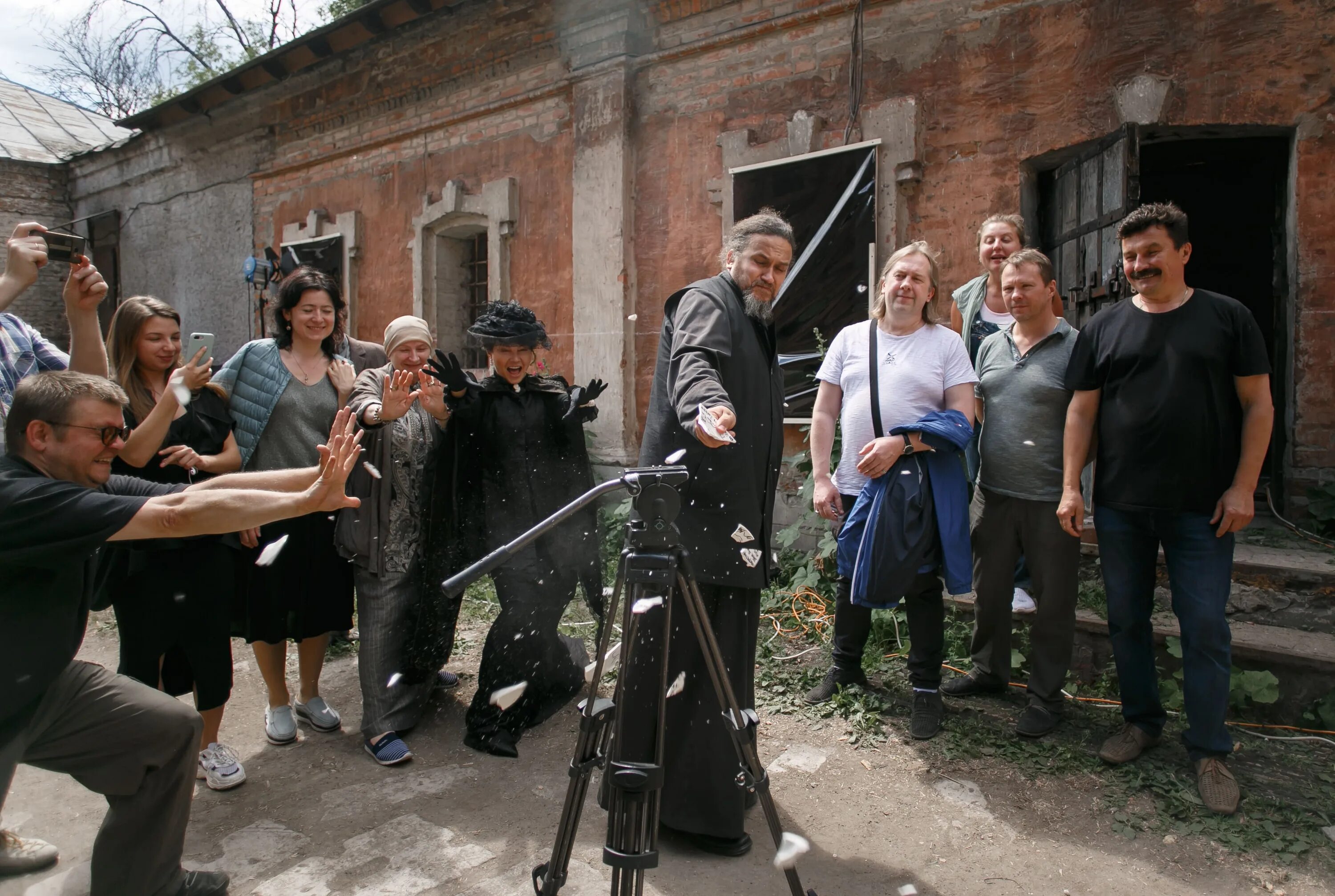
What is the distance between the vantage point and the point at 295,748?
396 cm

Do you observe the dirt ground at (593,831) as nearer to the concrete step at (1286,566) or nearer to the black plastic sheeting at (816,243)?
the concrete step at (1286,566)

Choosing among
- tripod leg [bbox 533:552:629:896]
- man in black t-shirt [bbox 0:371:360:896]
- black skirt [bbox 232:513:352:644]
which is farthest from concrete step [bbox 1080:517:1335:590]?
man in black t-shirt [bbox 0:371:360:896]

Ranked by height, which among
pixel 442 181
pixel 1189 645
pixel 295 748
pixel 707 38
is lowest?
pixel 295 748

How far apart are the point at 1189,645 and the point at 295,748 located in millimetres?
3882

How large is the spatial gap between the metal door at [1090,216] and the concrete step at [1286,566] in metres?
1.66

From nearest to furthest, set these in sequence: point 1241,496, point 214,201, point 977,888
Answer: point 977,888
point 1241,496
point 214,201

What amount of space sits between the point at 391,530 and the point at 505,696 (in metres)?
0.96

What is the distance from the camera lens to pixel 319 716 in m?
4.14

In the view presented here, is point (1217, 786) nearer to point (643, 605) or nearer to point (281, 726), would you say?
point (643, 605)

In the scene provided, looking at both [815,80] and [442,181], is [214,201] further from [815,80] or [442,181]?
[815,80]

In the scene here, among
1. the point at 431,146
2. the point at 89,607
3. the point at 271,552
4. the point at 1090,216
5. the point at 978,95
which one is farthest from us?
the point at 431,146

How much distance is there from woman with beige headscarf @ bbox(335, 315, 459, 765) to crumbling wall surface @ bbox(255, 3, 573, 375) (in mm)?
4305

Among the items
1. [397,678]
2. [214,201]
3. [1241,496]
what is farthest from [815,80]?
[214,201]

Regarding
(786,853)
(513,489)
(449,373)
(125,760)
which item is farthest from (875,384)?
(125,760)
